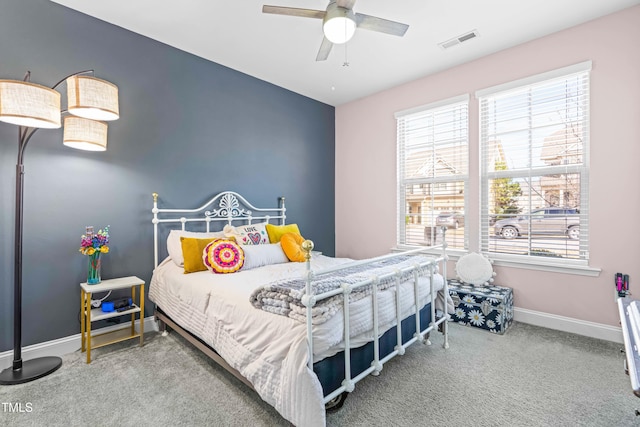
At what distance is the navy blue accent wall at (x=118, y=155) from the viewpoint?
90.3 inches

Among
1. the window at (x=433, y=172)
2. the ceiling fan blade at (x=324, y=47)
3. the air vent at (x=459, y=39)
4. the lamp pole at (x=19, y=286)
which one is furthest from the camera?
the window at (x=433, y=172)

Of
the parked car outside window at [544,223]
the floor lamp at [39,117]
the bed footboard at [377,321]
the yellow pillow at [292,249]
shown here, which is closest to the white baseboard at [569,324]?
the parked car outside window at [544,223]

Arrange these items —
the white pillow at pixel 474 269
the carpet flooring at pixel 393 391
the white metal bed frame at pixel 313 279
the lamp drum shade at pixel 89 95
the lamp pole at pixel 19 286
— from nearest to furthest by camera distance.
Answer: the white metal bed frame at pixel 313 279
the carpet flooring at pixel 393 391
the lamp drum shade at pixel 89 95
the lamp pole at pixel 19 286
the white pillow at pixel 474 269

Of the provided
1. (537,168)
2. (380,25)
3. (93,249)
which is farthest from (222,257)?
(537,168)

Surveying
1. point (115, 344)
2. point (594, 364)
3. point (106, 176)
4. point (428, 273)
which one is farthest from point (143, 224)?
point (594, 364)

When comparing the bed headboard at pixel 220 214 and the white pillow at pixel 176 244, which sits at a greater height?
the bed headboard at pixel 220 214

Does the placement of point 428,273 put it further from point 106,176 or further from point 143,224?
point 106,176

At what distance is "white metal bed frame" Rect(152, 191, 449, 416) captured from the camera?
1.51 meters

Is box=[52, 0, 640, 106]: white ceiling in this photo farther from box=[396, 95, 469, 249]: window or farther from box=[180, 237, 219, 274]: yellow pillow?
box=[180, 237, 219, 274]: yellow pillow

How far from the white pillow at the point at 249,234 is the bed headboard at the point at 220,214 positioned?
0.63ft

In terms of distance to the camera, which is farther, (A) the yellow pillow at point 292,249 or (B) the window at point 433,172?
(B) the window at point 433,172

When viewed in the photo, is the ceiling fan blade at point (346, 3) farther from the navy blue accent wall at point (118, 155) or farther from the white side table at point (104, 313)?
the white side table at point (104, 313)

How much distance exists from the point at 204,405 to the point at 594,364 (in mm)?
2725

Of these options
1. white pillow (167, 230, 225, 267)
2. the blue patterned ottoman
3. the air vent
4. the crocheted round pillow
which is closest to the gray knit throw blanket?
the crocheted round pillow
